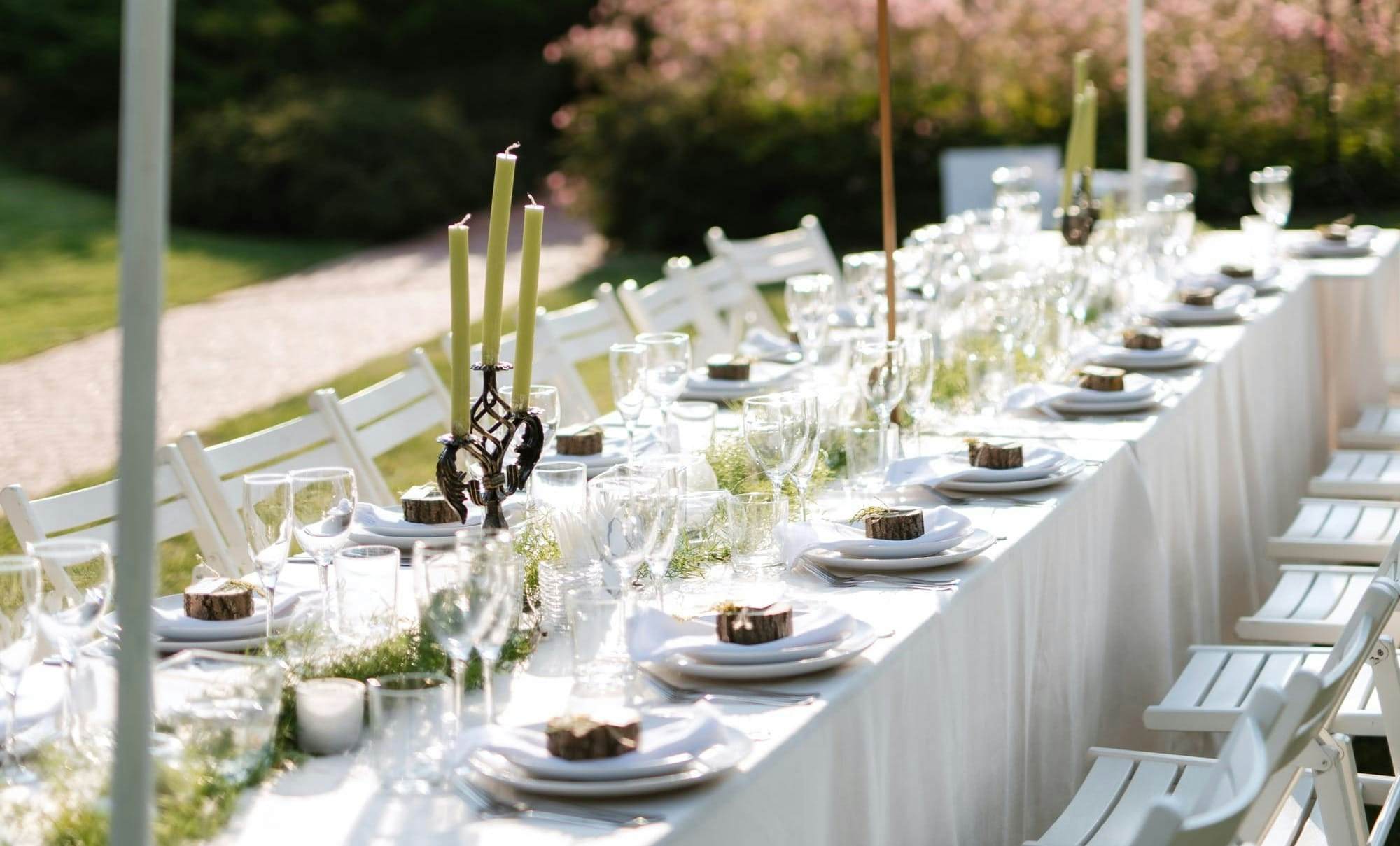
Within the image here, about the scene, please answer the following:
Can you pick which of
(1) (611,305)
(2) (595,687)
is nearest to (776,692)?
(2) (595,687)

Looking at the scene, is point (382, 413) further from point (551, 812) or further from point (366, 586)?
point (551, 812)

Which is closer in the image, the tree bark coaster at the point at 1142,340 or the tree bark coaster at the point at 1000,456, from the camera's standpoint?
the tree bark coaster at the point at 1000,456

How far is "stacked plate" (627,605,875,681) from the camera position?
2.04 m

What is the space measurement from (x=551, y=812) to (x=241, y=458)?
169 centimetres

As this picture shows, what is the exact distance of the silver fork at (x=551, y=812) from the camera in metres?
1.67

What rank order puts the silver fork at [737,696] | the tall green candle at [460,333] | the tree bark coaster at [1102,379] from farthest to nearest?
1. the tree bark coaster at [1102,379]
2. the tall green candle at [460,333]
3. the silver fork at [737,696]

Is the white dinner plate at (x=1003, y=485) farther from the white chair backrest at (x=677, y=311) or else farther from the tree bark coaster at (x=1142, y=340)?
the white chair backrest at (x=677, y=311)

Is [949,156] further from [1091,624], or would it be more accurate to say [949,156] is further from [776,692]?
[776,692]

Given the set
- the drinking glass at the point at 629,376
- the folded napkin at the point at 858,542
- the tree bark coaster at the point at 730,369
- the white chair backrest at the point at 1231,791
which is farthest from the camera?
the tree bark coaster at the point at 730,369

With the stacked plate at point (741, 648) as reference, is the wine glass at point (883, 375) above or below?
above

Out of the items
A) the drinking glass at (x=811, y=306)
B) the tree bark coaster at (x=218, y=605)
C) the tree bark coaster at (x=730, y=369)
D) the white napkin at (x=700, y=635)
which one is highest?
the drinking glass at (x=811, y=306)

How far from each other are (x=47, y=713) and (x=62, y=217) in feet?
46.6

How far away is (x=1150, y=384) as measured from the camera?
145 inches

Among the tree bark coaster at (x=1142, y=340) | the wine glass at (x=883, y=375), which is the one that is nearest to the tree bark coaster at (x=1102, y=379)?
the tree bark coaster at (x=1142, y=340)
